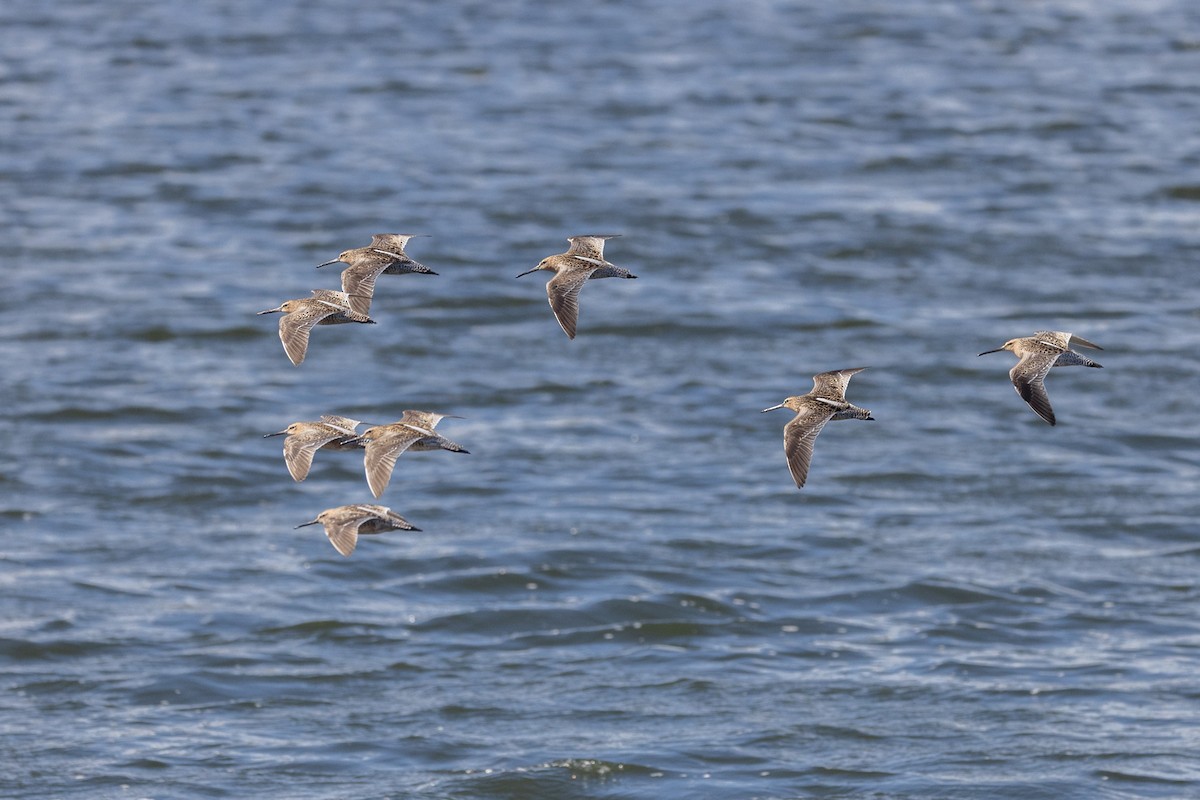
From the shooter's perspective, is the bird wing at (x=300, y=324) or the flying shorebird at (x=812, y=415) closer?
the flying shorebird at (x=812, y=415)

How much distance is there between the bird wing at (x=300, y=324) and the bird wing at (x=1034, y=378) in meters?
4.52

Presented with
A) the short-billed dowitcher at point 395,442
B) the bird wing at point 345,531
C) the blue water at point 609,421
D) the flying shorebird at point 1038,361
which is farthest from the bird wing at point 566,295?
the blue water at point 609,421

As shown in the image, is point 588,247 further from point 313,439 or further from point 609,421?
point 609,421

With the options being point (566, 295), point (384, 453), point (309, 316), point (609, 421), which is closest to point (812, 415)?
point (566, 295)

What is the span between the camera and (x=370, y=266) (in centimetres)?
1363

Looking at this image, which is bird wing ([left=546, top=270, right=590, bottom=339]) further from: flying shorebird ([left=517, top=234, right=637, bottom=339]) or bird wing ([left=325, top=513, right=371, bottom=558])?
bird wing ([left=325, top=513, right=371, bottom=558])

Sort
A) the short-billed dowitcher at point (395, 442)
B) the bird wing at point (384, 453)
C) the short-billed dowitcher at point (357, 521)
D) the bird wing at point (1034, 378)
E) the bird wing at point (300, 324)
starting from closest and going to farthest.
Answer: the bird wing at point (384, 453) → the short-billed dowitcher at point (395, 442) → the bird wing at point (1034, 378) → the bird wing at point (300, 324) → the short-billed dowitcher at point (357, 521)

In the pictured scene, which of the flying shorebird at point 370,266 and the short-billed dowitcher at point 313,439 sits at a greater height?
the flying shorebird at point 370,266

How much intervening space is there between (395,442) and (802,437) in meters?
2.62

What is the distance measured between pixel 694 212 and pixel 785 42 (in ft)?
37.8

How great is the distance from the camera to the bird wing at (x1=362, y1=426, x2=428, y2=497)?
11922 mm

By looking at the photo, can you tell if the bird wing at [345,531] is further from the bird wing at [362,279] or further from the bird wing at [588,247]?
the bird wing at [588,247]

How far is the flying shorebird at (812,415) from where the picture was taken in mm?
12609

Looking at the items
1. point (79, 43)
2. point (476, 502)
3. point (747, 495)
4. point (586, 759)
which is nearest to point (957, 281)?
point (747, 495)
